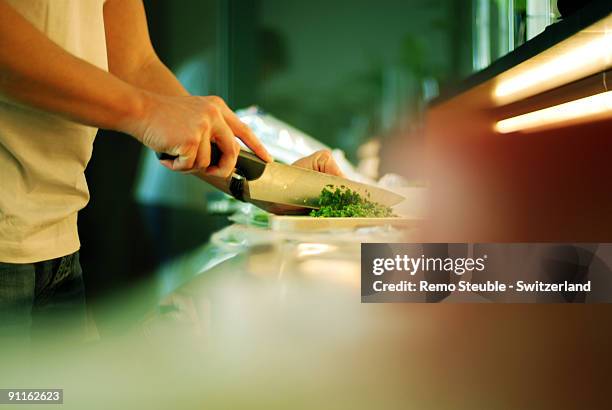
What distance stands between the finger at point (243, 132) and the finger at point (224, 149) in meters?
0.05

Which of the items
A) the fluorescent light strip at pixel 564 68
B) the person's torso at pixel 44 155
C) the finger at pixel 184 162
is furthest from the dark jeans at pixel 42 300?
the fluorescent light strip at pixel 564 68

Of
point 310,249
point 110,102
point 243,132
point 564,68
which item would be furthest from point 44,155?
point 564,68

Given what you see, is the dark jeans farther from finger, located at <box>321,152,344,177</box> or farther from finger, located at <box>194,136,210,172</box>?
finger, located at <box>321,152,344,177</box>

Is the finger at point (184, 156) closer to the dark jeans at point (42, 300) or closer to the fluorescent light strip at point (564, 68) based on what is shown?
the dark jeans at point (42, 300)

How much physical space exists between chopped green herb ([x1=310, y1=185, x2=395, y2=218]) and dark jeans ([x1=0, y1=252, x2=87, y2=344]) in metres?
0.37

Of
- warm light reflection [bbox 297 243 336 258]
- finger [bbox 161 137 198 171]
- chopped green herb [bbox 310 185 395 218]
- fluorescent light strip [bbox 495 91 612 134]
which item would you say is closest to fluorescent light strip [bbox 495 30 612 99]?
fluorescent light strip [bbox 495 91 612 134]

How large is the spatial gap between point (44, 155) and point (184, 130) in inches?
6.9

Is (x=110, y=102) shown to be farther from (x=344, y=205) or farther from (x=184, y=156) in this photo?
(x=344, y=205)

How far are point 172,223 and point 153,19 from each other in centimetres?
34

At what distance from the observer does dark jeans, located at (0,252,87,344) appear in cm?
73

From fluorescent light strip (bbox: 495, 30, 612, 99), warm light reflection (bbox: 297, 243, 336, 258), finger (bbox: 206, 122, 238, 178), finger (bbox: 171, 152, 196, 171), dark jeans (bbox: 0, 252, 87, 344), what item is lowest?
dark jeans (bbox: 0, 252, 87, 344)

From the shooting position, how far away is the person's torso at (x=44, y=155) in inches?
27.2

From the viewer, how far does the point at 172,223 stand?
1.00 metres

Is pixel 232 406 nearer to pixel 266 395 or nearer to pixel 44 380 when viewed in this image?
pixel 266 395
